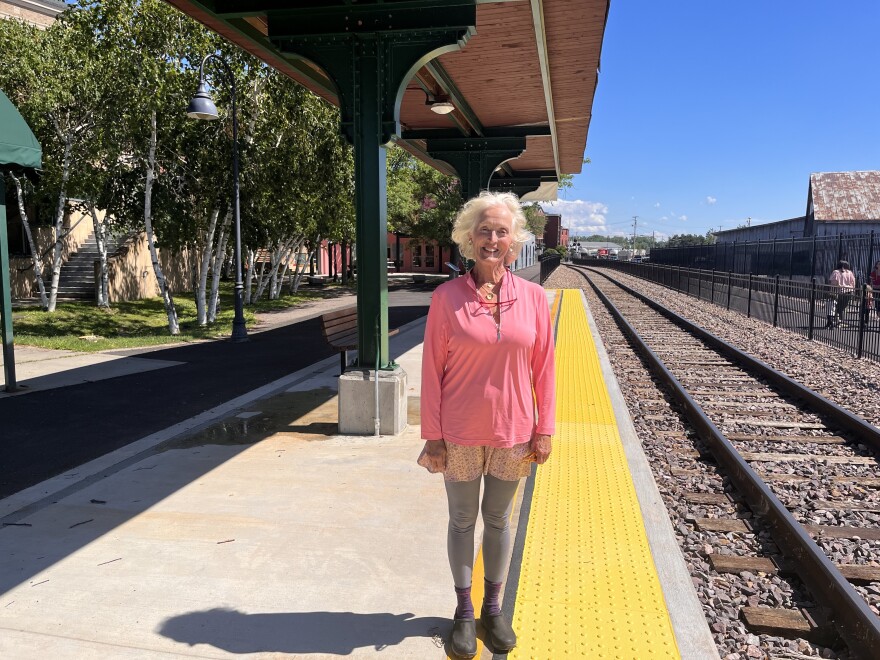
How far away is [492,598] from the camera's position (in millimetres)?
3061

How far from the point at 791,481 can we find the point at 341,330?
518cm

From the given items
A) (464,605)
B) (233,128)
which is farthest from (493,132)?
(464,605)

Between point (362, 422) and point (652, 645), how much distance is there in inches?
153

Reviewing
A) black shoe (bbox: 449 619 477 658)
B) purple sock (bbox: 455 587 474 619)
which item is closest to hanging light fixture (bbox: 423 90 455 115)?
purple sock (bbox: 455 587 474 619)

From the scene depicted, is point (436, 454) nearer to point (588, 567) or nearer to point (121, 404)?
point (588, 567)

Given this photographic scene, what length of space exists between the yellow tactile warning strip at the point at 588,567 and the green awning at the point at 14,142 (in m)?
7.13

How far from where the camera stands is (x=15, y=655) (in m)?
2.87

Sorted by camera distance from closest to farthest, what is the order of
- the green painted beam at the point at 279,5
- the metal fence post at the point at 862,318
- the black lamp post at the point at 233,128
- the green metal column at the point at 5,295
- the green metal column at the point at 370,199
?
the green painted beam at the point at 279,5 < the green metal column at the point at 370,199 < the green metal column at the point at 5,295 < the metal fence post at the point at 862,318 < the black lamp post at the point at 233,128

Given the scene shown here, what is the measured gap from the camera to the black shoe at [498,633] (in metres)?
2.93

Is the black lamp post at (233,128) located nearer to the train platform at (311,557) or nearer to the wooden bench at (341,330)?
the wooden bench at (341,330)

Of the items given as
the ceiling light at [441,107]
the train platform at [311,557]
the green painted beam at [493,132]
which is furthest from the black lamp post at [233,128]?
the train platform at [311,557]

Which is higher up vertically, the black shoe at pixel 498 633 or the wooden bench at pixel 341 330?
the wooden bench at pixel 341 330

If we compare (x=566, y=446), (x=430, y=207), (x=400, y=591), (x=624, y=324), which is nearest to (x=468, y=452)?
(x=400, y=591)

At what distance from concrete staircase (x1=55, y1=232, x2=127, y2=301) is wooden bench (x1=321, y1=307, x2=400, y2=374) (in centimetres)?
1605
